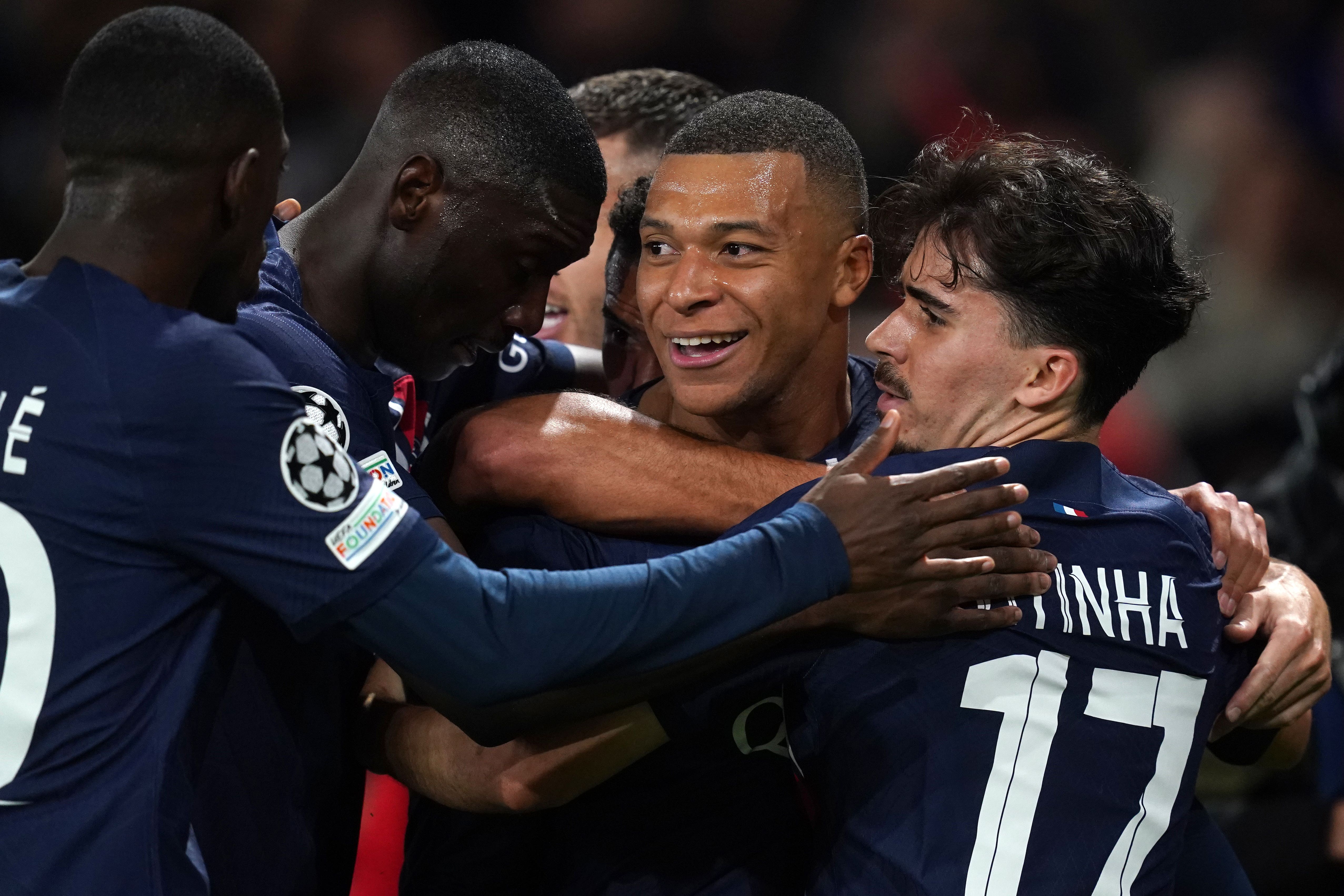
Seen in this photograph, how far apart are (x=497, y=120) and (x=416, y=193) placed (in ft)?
0.70

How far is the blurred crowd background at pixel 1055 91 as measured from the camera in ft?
18.8

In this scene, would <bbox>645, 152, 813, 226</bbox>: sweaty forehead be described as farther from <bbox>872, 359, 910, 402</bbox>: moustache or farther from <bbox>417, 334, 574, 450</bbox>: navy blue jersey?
<bbox>417, 334, 574, 450</bbox>: navy blue jersey

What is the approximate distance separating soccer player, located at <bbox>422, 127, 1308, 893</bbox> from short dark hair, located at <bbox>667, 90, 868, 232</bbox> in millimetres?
376

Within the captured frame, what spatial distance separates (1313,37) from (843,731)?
538 cm

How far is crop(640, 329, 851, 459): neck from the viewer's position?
9.04ft

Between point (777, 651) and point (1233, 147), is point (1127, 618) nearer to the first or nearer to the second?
point (777, 651)

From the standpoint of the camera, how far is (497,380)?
11.0ft

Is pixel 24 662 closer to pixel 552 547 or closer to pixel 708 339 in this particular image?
pixel 552 547

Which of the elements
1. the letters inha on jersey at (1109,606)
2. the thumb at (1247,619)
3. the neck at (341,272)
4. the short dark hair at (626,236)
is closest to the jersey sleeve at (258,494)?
the neck at (341,272)

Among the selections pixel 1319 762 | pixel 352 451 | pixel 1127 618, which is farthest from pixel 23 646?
pixel 1319 762

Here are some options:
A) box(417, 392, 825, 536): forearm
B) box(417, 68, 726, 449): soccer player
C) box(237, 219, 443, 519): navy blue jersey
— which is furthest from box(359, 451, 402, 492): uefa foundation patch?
box(417, 68, 726, 449): soccer player

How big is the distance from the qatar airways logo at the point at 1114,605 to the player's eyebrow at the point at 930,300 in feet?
1.55

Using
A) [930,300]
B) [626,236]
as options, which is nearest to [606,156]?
[626,236]

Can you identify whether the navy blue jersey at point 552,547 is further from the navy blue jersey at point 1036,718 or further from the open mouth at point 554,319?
the open mouth at point 554,319
